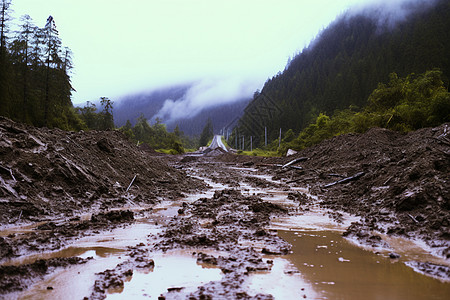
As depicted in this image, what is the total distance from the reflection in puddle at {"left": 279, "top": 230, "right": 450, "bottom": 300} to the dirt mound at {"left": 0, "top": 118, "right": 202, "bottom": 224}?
5.03 m

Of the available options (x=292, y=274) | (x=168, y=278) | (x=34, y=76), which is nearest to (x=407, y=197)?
(x=292, y=274)

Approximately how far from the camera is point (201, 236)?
4.45 metres

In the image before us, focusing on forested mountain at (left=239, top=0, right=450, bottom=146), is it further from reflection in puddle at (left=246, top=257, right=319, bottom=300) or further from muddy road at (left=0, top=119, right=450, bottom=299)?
reflection in puddle at (left=246, top=257, right=319, bottom=300)

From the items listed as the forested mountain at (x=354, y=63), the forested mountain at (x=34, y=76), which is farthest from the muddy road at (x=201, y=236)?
the forested mountain at (x=354, y=63)

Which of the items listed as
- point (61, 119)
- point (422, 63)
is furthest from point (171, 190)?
point (422, 63)

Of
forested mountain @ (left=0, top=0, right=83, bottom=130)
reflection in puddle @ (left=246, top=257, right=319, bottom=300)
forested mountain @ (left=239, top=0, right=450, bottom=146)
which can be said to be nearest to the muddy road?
reflection in puddle @ (left=246, top=257, right=319, bottom=300)

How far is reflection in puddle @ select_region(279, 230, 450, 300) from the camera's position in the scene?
2.78 m

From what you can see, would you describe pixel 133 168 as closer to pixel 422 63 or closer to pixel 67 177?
pixel 67 177

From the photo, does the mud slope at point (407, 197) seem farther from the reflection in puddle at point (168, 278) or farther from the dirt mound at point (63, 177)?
the dirt mound at point (63, 177)

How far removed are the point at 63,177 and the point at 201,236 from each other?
15.3 feet

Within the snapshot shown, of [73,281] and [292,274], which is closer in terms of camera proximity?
[73,281]

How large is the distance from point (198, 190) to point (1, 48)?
26452mm

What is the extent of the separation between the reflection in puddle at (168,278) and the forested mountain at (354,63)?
43513 millimetres

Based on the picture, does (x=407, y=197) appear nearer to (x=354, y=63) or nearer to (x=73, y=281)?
(x=73, y=281)
